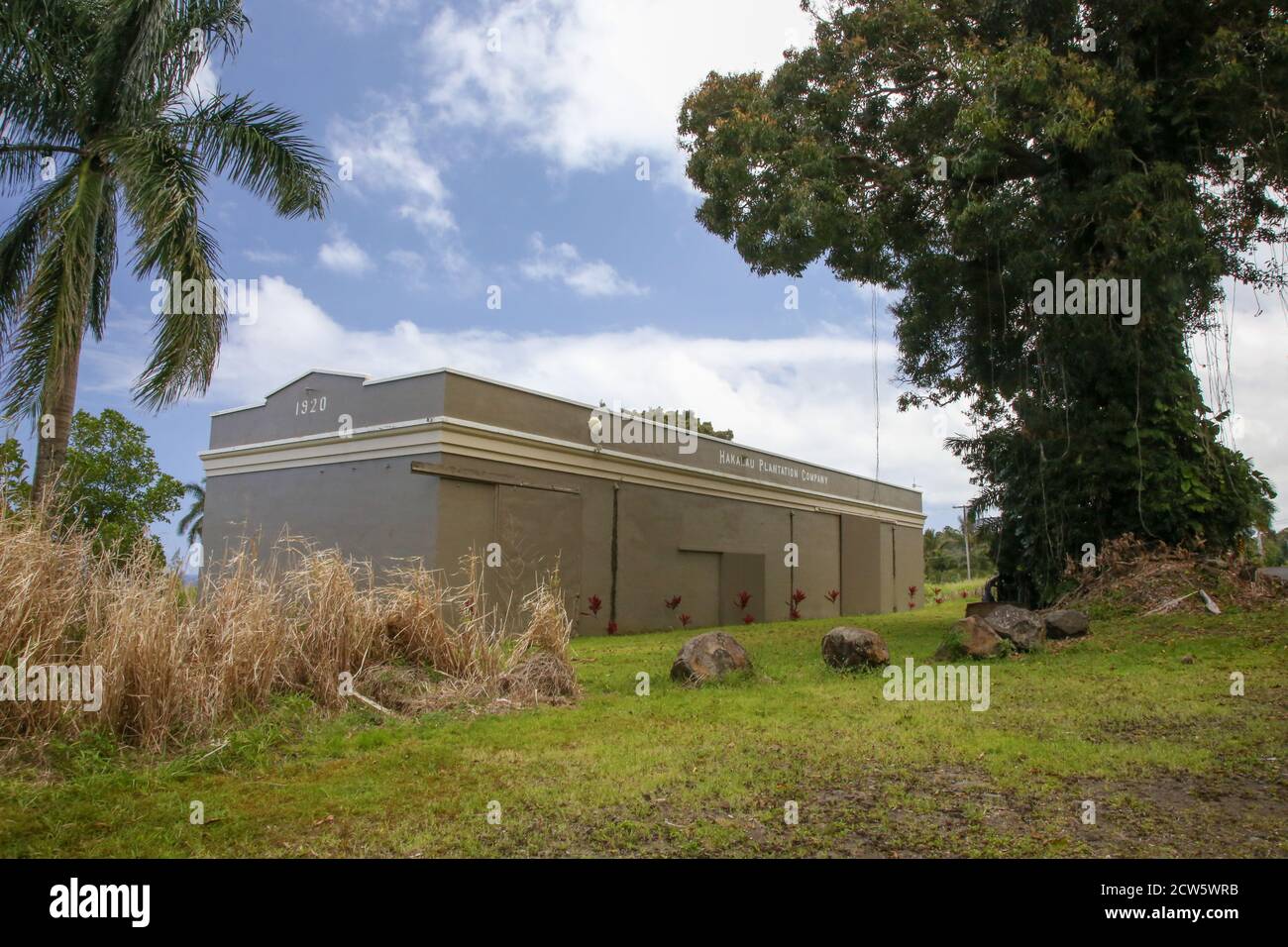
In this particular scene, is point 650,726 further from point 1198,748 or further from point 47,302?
point 47,302

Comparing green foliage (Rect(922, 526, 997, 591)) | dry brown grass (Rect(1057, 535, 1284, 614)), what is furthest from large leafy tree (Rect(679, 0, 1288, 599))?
green foliage (Rect(922, 526, 997, 591))

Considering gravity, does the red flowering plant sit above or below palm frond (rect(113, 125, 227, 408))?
below

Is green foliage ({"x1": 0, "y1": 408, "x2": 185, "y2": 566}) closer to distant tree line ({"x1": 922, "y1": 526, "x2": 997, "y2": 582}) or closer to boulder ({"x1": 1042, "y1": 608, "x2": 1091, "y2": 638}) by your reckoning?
boulder ({"x1": 1042, "y1": 608, "x2": 1091, "y2": 638})

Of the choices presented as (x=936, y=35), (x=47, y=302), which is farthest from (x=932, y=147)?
(x=47, y=302)

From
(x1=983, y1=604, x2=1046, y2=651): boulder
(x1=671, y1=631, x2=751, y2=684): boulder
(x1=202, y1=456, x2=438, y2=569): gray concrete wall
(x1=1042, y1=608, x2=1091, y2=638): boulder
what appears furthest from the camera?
(x1=202, y1=456, x2=438, y2=569): gray concrete wall

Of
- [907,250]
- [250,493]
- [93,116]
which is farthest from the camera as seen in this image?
[250,493]

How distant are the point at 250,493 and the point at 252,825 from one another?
17.2 m

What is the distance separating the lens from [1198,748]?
21.4 ft

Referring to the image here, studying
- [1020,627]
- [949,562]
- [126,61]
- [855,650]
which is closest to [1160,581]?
[1020,627]

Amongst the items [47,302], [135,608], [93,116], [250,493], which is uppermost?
[93,116]

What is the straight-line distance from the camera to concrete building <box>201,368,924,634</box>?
57.0 feet

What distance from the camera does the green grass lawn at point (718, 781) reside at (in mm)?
4793

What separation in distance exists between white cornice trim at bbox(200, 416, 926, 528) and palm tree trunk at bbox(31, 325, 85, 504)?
6.16 m

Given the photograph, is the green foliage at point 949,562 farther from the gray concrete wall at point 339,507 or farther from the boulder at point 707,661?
the boulder at point 707,661
